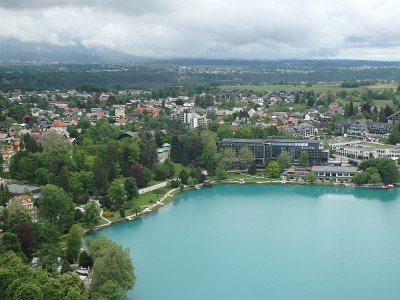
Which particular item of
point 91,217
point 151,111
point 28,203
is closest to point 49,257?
point 91,217

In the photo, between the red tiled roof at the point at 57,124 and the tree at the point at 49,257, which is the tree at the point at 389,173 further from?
the red tiled roof at the point at 57,124

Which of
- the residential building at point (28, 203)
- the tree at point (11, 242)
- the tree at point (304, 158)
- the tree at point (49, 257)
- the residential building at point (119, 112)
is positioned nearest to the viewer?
the tree at point (49, 257)

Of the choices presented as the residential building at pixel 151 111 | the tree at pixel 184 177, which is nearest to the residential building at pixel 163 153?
the tree at pixel 184 177

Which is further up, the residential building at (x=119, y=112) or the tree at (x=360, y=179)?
the residential building at (x=119, y=112)

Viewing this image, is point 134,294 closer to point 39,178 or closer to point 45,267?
point 45,267

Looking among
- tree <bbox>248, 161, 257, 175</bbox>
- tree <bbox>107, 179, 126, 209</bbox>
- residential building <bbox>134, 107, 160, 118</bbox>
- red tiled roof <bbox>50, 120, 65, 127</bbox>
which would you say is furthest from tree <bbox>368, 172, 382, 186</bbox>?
residential building <bbox>134, 107, 160, 118</bbox>

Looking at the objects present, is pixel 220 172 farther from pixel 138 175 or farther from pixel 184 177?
pixel 138 175
